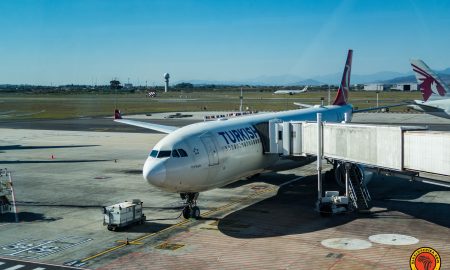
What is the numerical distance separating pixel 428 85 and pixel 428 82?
33 centimetres

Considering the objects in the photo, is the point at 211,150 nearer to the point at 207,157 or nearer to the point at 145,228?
the point at 207,157

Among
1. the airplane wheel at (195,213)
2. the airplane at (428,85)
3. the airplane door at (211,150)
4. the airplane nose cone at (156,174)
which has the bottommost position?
the airplane wheel at (195,213)

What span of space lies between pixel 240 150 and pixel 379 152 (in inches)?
344

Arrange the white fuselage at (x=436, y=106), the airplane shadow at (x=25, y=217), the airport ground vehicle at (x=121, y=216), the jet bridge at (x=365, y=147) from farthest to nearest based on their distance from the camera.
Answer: the white fuselage at (x=436, y=106) < the airplane shadow at (x=25, y=217) < the airport ground vehicle at (x=121, y=216) < the jet bridge at (x=365, y=147)

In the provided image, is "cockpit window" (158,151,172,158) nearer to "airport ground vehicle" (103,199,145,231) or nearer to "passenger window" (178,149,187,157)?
"passenger window" (178,149,187,157)

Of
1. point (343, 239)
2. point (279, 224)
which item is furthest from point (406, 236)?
point (279, 224)

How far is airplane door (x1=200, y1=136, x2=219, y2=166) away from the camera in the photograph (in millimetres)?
27969

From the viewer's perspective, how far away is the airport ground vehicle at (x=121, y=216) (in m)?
26.9

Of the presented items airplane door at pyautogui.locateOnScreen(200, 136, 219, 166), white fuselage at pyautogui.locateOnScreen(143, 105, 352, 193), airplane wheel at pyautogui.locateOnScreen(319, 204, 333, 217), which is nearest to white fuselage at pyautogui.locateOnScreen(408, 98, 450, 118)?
white fuselage at pyautogui.locateOnScreen(143, 105, 352, 193)

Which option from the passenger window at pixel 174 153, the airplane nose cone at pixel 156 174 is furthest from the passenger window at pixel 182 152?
the airplane nose cone at pixel 156 174

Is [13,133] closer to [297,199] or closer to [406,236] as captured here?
[297,199]

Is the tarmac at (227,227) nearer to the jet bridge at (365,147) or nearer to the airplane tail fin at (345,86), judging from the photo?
the jet bridge at (365,147)

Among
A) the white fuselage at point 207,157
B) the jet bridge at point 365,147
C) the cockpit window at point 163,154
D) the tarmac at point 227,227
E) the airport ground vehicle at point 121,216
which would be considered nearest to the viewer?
the tarmac at point 227,227

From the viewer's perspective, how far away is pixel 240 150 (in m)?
31.0
